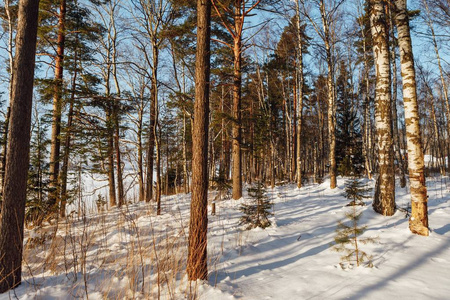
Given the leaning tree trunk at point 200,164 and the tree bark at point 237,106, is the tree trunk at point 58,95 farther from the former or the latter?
the leaning tree trunk at point 200,164

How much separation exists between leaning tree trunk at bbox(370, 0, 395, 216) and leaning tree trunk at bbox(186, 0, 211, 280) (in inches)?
173

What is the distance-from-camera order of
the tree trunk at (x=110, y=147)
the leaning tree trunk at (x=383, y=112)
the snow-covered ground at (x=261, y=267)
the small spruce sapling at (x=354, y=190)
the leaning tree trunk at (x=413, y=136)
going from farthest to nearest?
the tree trunk at (x=110, y=147) < the leaning tree trunk at (x=383, y=112) < the small spruce sapling at (x=354, y=190) < the leaning tree trunk at (x=413, y=136) < the snow-covered ground at (x=261, y=267)

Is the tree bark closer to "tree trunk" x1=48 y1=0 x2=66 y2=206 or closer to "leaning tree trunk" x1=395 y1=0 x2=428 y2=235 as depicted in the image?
"leaning tree trunk" x1=395 y1=0 x2=428 y2=235

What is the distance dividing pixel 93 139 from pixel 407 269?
38.1ft

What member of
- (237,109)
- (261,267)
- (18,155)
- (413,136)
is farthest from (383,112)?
(18,155)

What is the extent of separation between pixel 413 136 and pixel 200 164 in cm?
421

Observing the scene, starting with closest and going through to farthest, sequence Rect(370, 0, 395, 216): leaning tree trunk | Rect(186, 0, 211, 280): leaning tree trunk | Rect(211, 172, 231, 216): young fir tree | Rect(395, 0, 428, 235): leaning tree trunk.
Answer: Rect(186, 0, 211, 280): leaning tree trunk, Rect(395, 0, 428, 235): leaning tree trunk, Rect(370, 0, 395, 216): leaning tree trunk, Rect(211, 172, 231, 216): young fir tree

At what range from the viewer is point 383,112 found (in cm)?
519

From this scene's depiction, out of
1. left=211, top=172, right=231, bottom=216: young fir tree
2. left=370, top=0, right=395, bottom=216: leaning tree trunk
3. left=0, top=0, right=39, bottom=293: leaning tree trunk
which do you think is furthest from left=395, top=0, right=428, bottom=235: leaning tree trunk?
left=0, top=0, right=39, bottom=293: leaning tree trunk

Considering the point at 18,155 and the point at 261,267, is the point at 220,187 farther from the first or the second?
the point at 18,155

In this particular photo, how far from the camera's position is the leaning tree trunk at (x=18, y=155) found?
2963 millimetres

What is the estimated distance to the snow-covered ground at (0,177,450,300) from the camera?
2551 millimetres

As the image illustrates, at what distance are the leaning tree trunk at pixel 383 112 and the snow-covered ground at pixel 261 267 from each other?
1.63 ft

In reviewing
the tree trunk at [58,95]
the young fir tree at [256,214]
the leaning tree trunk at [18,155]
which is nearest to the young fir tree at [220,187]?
the young fir tree at [256,214]
